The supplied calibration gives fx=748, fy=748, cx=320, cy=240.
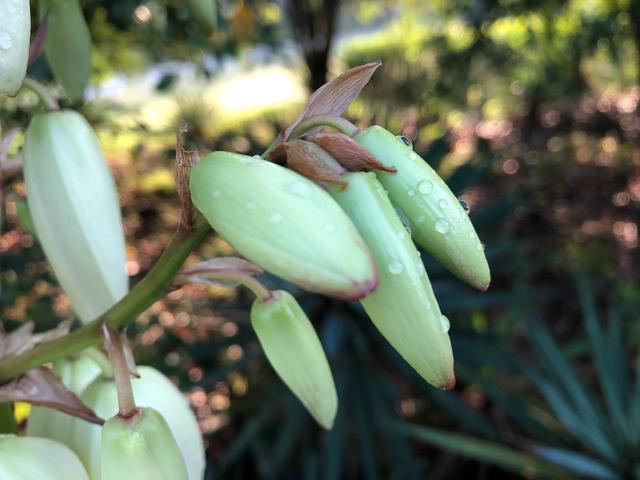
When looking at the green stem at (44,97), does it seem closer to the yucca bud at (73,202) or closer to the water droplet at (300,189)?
the yucca bud at (73,202)

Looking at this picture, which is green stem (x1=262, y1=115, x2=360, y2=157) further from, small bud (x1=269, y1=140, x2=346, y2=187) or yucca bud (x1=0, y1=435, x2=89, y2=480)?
yucca bud (x1=0, y1=435, x2=89, y2=480)

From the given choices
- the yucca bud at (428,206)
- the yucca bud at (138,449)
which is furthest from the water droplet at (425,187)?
the yucca bud at (138,449)

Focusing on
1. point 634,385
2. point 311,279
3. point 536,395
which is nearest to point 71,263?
point 311,279

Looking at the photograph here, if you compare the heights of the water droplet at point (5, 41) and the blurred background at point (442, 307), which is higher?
the water droplet at point (5, 41)

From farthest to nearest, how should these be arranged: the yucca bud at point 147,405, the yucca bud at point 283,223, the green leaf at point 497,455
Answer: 1. the green leaf at point 497,455
2. the yucca bud at point 147,405
3. the yucca bud at point 283,223

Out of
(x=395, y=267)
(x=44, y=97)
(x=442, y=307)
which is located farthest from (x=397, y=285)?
(x=442, y=307)

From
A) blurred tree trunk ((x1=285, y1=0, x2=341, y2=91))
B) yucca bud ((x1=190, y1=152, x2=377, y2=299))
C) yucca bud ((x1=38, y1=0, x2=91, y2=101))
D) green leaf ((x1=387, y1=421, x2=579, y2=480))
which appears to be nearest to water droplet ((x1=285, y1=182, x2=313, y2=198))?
yucca bud ((x1=190, y1=152, x2=377, y2=299))

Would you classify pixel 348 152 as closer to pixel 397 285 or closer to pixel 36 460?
pixel 397 285
